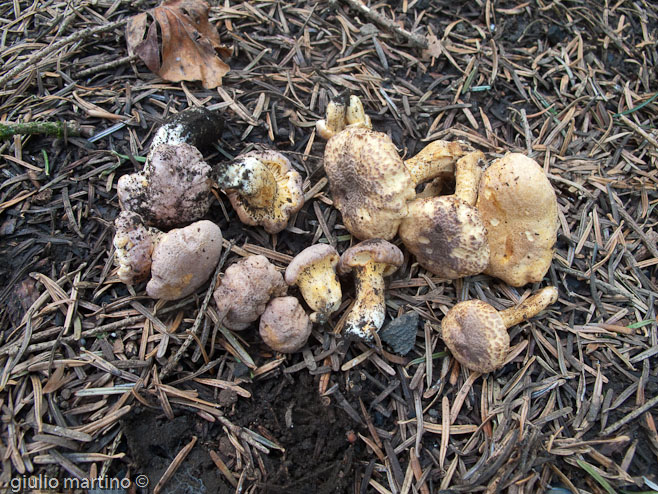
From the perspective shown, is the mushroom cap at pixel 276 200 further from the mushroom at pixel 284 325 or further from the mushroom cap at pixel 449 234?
the mushroom cap at pixel 449 234

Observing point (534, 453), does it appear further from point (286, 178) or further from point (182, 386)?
point (286, 178)

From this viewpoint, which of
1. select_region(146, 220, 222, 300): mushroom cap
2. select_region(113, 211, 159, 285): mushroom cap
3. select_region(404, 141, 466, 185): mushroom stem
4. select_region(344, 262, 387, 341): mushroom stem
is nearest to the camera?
select_region(146, 220, 222, 300): mushroom cap

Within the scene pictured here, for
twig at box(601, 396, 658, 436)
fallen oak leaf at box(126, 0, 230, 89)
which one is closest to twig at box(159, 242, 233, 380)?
fallen oak leaf at box(126, 0, 230, 89)

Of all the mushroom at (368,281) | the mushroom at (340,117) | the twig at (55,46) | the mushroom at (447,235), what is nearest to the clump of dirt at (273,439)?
the mushroom at (368,281)

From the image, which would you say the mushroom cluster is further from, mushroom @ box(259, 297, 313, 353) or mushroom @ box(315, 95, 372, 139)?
mushroom @ box(315, 95, 372, 139)

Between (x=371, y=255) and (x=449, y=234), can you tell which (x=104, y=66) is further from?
(x=449, y=234)

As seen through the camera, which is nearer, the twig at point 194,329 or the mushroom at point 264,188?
the twig at point 194,329
